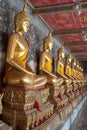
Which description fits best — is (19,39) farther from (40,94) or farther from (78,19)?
(78,19)

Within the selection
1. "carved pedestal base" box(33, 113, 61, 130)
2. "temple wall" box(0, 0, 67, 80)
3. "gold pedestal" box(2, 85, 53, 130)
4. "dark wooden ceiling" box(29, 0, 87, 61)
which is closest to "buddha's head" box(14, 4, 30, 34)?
"temple wall" box(0, 0, 67, 80)

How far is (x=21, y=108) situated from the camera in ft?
10.4

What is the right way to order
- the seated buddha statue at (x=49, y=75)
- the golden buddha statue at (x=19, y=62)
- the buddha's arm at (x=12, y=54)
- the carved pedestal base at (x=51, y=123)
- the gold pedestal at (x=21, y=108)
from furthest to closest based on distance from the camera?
1. the seated buddha statue at (x=49, y=75)
2. the buddha's arm at (x=12, y=54)
3. the golden buddha statue at (x=19, y=62)
4. the carved pedestal base at (x=51, y=123)
5. the gold pedestal at (x=21, y=108)

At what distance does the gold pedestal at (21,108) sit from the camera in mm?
3061

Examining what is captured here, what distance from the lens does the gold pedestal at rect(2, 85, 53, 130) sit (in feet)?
10.0

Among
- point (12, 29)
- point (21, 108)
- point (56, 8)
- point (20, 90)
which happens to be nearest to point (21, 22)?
point (12, 29)

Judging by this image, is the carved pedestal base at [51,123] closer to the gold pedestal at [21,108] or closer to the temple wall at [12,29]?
the gold pedestal at [21,108]

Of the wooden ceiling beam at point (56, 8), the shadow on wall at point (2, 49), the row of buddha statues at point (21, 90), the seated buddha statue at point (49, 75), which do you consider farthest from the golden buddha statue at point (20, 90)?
the wooden ceiling beam at point (56, 8)

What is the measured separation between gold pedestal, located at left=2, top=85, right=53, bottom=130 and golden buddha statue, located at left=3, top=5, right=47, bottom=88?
118 mm

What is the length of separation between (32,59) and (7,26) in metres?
1.55

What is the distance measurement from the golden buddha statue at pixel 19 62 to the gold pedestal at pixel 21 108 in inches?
4.7

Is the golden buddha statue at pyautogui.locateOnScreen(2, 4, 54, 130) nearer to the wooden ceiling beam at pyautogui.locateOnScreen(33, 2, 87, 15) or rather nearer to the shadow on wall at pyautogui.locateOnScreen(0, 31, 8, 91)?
the shadow on wall at pyautogui.locateOnScreen(0, 31, 8, 91)

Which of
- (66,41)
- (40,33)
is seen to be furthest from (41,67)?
(66,41)

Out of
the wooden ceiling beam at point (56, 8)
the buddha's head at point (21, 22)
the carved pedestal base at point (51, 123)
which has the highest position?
the wooden ceiling beam at point (56, 8)
